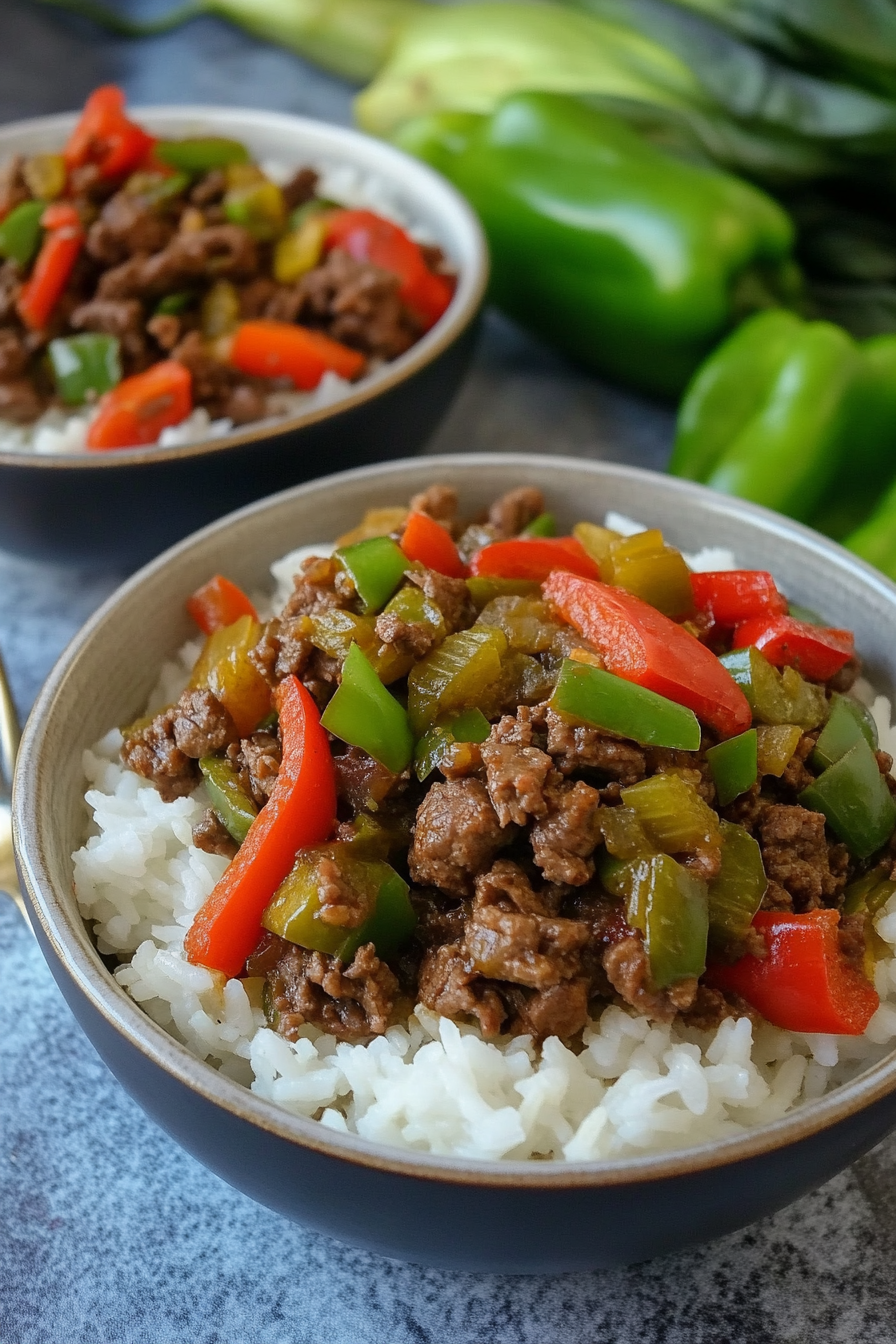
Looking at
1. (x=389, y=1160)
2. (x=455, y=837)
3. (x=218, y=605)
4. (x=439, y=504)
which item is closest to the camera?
(x=389, y=1160)

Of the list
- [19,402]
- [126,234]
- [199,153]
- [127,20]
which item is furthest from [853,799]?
[127,20]

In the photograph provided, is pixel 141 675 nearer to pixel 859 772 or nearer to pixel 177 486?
pixel 177 486

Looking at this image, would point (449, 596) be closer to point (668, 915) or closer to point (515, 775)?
point (515, 775)

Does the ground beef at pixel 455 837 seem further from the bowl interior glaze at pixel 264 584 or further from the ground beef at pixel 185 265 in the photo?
the ground beef at pixel 185 265

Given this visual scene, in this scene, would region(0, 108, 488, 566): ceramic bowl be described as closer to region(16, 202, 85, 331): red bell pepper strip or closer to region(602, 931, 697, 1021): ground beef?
region(16, 202, 85, 331): red bell pepper strip

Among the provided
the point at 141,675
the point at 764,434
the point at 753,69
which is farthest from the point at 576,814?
the point at 753,69

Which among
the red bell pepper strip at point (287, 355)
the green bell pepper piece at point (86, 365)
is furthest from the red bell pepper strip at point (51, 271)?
the red bell pepper strip at point (287, 355)
